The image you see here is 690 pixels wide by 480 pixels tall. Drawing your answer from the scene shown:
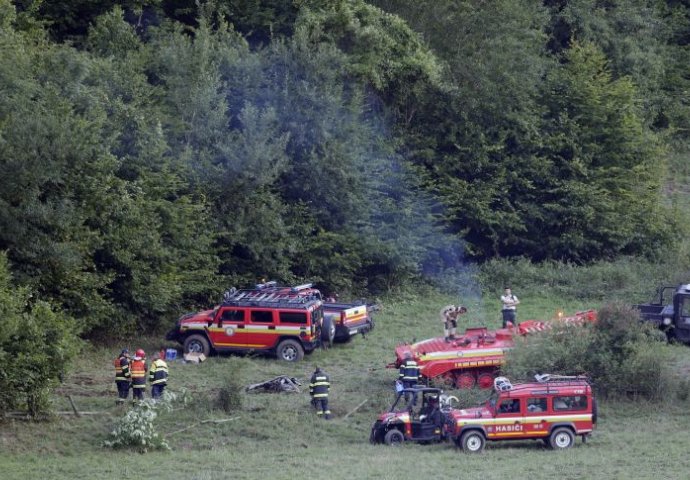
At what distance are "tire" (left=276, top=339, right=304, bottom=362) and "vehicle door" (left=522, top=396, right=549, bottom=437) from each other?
29.8 ft

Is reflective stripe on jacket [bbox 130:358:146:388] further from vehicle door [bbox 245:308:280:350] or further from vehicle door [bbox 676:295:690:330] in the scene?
vehicle door [bbox 676:295:690:330]

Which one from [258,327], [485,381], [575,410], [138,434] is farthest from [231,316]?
[575,410]

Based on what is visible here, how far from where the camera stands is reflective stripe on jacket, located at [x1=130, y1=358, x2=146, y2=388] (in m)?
25.9

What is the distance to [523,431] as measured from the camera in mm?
22672

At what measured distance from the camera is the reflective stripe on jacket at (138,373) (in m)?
25.9

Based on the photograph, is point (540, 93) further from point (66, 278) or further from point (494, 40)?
point (66, 278)

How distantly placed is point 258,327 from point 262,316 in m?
0.31

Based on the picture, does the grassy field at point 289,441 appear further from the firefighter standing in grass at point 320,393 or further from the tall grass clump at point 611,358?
the tall grass clump at point 611,358

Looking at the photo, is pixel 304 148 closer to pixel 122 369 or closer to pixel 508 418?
pixel 122 369

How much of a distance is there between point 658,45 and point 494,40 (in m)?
13.9

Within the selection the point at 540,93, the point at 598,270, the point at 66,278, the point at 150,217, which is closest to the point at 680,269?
the point at 598,270

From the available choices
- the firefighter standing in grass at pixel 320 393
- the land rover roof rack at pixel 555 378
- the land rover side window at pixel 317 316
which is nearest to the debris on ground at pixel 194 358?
the land rover side window at pixel 317 316

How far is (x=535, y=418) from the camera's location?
22.6 m

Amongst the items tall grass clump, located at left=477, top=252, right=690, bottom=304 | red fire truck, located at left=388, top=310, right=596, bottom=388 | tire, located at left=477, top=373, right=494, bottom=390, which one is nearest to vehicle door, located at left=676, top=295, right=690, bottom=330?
red fire truck, located at left=388, top=310, right=596, bottom=388
